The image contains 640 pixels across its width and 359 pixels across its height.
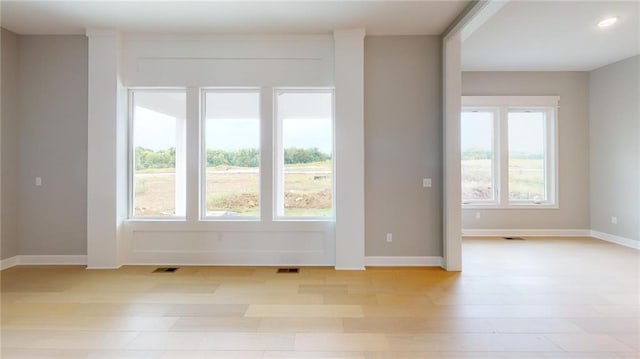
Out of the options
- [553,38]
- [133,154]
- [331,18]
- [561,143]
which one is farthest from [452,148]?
[133,154]

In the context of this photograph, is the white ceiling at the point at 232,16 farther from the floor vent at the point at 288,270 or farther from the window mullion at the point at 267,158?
the floor vent at the point at 288,270

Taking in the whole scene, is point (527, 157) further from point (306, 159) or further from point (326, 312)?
point (326, 312)

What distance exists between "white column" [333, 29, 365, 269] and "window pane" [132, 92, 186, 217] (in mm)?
2154

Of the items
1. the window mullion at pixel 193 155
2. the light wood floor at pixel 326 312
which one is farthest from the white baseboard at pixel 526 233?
the window mullion at pixel 193 155

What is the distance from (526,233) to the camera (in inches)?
253

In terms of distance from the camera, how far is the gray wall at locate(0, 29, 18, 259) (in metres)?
4.36

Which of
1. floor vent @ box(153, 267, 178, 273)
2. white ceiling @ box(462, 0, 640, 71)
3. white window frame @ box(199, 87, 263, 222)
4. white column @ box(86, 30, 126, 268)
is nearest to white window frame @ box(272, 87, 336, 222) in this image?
white window frame @ box(199, 87, 263, 222)

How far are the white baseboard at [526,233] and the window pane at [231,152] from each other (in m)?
4.16

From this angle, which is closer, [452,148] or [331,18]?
[331,18]

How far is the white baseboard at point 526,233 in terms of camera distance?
638 cm

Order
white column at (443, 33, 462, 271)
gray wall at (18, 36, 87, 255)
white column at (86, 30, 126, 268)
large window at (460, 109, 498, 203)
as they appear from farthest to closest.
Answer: large window at (460, 109, 498, 203) → gray wall at (18, 36, 87, 255) → white column at (86, 30, 126, 268) → white column at (443, 33, 462, 271)

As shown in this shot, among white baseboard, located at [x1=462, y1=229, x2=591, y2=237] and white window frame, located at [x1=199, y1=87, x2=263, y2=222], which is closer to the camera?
white window frame, located at [x1=199, y1=87, x2=263, y2=222]

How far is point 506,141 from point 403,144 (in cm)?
308

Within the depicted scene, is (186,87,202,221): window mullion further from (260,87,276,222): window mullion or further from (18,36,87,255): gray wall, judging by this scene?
(18,36,87,255): gray wall
